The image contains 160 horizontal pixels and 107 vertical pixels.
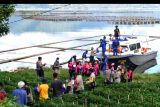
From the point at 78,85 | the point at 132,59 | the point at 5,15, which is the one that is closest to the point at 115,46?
the point at 132,59

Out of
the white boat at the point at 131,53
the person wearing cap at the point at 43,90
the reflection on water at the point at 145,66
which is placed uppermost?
the person wearing cap at the point at 43,90

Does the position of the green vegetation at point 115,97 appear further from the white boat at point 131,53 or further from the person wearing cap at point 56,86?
the white boat at point 131,53

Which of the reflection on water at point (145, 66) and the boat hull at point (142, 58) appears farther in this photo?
the reflection on water at point (145, 66)

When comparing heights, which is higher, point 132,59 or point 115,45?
point 115,45

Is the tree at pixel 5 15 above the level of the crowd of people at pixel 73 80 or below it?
above

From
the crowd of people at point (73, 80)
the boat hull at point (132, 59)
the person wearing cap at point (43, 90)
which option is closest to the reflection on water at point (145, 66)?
the boat hull at point (132, 59)

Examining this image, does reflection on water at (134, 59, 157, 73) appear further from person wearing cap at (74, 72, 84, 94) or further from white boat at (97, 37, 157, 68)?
person wearing cap at (74, 72, 84, 94)

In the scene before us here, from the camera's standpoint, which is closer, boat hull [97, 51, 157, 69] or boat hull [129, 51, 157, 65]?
boat hull [97, 51, 157, 69]

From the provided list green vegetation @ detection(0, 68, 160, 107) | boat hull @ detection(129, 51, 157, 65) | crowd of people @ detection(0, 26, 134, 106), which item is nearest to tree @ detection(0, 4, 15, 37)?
crowd of people @ detection(0, 26, 134, 106)

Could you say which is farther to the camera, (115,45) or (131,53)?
(131,53)

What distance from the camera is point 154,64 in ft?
148

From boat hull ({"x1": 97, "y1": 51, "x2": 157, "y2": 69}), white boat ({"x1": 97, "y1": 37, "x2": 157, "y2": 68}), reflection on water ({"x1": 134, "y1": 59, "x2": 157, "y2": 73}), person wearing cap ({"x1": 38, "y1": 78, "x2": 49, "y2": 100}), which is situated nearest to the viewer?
person wearing cap ({"x1": 38, "y1": 78, "x2": 49, "y2": 100})

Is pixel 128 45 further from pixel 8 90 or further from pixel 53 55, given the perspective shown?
pixel 8 90

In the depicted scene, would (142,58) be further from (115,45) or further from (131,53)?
(115,45)
